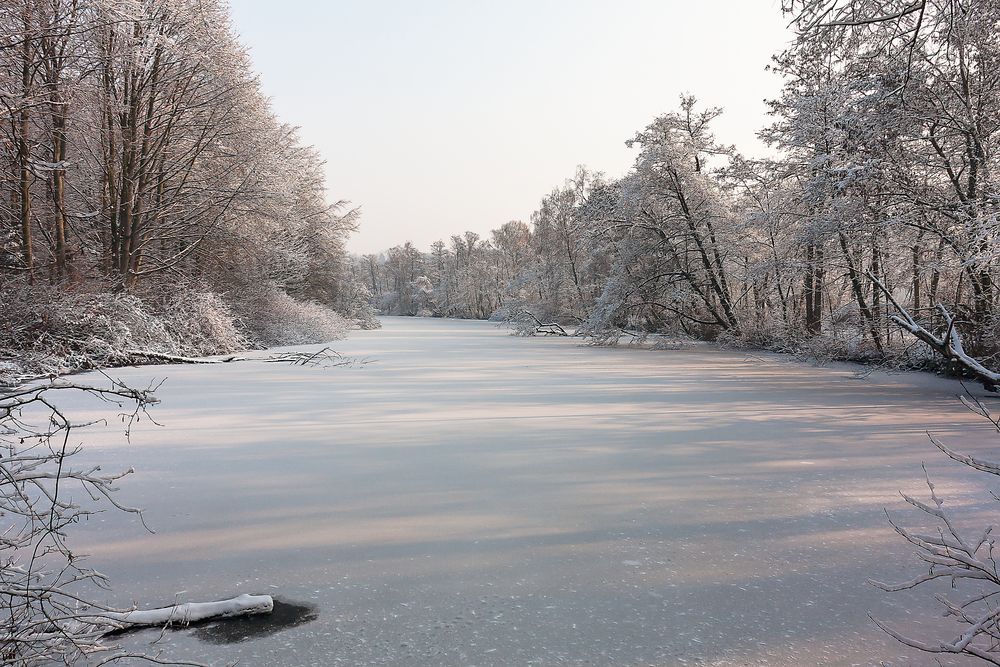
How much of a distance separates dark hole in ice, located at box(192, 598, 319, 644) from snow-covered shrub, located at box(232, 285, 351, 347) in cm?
1353

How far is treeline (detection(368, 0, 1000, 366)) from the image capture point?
240 inches

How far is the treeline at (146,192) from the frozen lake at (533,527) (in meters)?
5.16

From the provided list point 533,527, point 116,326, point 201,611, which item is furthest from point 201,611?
point 116,326

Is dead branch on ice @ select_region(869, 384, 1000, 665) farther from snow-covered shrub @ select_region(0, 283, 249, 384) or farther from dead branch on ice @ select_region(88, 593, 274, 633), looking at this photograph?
snow-covered shrub @ select_region(0, 283, 249, 384)

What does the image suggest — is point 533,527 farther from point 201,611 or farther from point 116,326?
point 116,326

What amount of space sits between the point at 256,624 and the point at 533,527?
134 centimetres

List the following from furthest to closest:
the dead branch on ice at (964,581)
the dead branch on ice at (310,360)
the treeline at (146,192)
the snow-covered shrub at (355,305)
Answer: the snow-covered shrub at (355,305) < the dead branch on ice at (310,360) < the treeline at (146,192) < the dead branch on ice at (964,581)

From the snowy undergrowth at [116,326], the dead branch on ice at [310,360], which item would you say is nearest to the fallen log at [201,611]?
the snowy undergrowth at [116,326]

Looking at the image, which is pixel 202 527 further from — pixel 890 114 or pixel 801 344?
pixel 801 344

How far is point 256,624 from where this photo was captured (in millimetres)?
2064

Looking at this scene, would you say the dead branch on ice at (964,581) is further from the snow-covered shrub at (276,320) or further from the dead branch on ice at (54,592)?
the snow-covered shrub at (276,320)

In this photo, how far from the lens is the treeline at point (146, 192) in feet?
30.2

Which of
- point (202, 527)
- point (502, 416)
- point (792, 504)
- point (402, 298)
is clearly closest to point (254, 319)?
point (502, 416)

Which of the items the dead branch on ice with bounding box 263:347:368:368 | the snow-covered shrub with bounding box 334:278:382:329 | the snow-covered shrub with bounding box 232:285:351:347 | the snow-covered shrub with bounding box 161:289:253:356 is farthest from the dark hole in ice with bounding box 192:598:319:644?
the snow-covered shrub with bounding box 334:278:382:329
